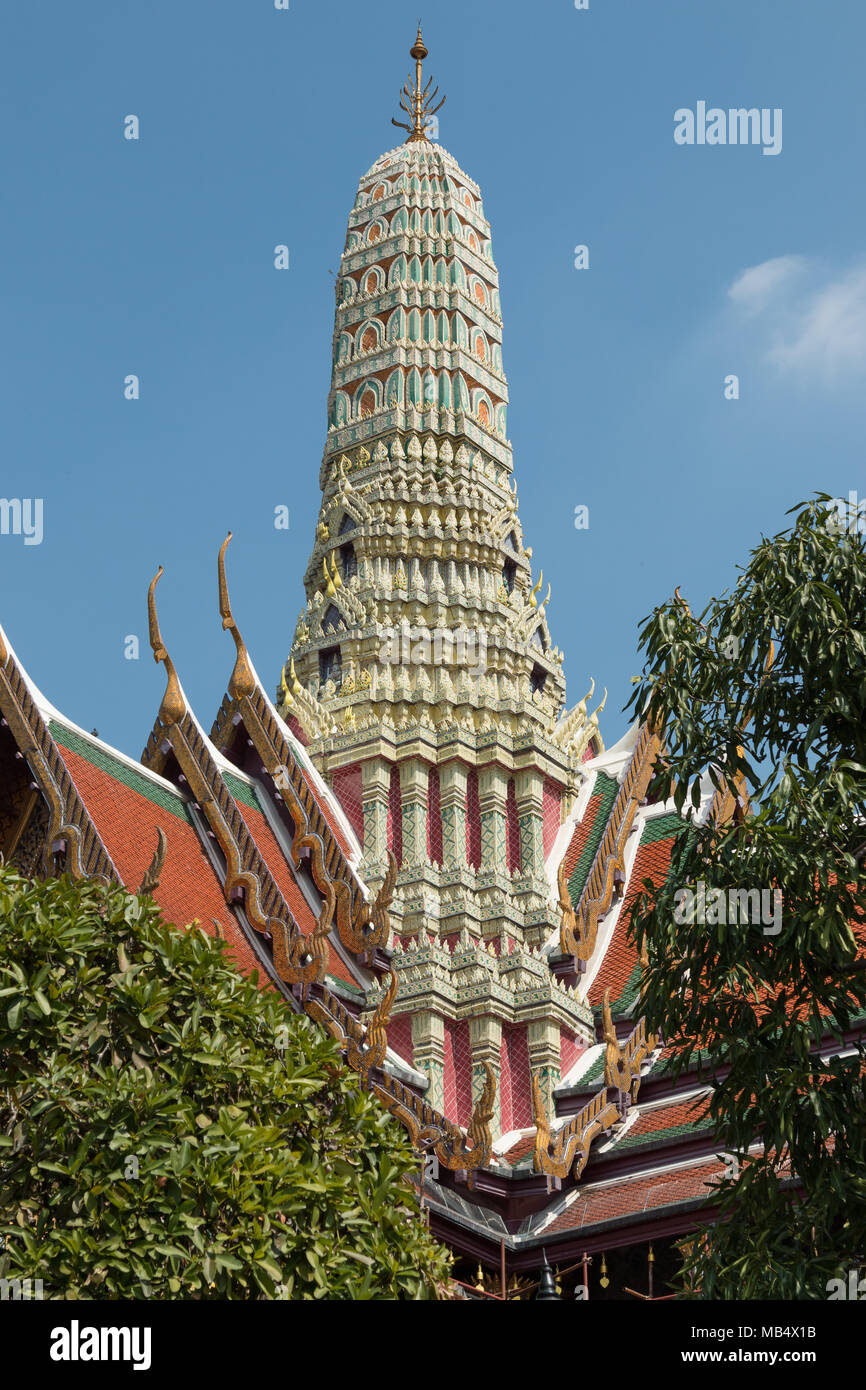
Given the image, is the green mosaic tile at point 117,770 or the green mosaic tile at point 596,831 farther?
the green mosaic tile at point 596,831

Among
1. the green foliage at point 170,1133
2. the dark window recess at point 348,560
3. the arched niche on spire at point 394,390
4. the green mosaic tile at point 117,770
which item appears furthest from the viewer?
the arched niche on spire at point 394,390

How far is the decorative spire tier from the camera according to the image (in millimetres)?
24422

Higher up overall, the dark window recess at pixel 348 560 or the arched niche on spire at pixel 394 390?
the arched niche on spire at pixel 394 390

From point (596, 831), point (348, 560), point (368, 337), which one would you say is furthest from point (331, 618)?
point (368, 337)

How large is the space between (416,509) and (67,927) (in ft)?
53.8

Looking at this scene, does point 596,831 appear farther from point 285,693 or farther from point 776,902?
point 776,902

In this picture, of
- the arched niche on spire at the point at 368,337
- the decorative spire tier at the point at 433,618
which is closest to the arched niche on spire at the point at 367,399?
the decorative spire tier at the point at 433,618

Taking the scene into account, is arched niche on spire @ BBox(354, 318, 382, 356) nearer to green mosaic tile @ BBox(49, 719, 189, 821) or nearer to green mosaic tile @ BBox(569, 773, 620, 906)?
green mosaic tile @ BBox(569, 773, 620, 906)

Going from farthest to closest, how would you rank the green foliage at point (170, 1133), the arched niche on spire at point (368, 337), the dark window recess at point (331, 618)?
the arched niche on spire at point (368, 337)
the dark window recess at point (331, 618)
the green foliage at point (170, 1133)

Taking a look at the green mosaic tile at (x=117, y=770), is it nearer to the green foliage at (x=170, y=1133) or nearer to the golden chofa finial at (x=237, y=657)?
the golden chofa finial at (x=237, y=657)

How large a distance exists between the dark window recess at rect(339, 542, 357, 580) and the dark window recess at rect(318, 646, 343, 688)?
1.16 metres

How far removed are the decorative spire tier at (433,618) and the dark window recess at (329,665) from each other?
0.04 m

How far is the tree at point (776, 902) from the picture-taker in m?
11.7

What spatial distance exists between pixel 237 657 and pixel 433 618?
149 inches
